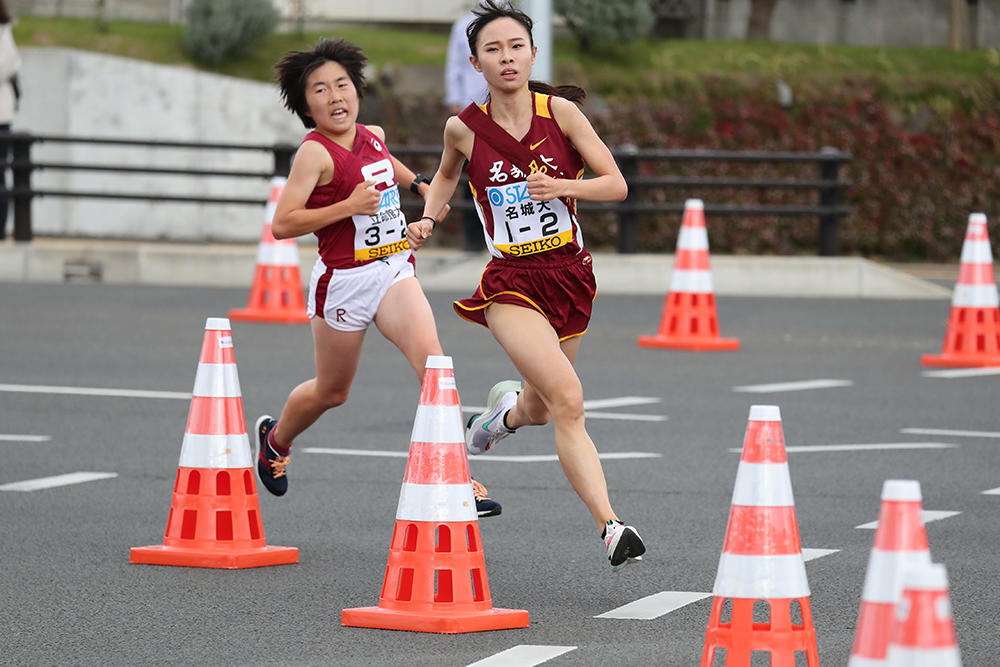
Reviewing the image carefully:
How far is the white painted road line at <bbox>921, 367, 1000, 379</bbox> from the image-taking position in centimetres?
1339

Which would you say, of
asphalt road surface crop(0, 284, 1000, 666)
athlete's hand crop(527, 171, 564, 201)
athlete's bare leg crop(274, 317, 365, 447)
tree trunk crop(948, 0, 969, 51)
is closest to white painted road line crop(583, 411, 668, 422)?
asphalt road surface crop(0, 284, 1000, 666)

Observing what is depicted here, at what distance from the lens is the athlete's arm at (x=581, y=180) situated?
6.88 m

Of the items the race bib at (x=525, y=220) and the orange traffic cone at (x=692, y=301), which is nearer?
the race bib at (x=525, y=220)

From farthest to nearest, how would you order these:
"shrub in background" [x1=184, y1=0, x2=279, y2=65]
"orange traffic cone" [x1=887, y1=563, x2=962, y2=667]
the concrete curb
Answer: "shrub in background" [x1=184, y1=0, x2=279, y2=65], the concrete curb, "orange traffic cone" [x1=887, y1=563, x2=962, y2=667]

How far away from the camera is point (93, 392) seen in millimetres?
12078

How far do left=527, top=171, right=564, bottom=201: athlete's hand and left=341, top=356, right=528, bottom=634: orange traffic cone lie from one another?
3.19ft

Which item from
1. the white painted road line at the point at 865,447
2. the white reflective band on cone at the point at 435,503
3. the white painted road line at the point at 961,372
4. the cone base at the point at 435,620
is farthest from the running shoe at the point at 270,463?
the white painted road line at the point at 961,372

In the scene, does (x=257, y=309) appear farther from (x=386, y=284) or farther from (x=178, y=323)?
(x=386, y=284)

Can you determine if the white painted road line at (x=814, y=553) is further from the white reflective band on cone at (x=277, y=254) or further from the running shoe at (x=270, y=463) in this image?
the white reflective band on cone at (x=277, y=254)

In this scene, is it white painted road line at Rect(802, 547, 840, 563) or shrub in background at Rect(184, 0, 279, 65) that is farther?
shrub in background at Rect(184, 0, 279, 65)

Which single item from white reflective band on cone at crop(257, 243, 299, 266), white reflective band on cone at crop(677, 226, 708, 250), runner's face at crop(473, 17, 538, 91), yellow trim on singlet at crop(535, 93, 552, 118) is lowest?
white reflective band on cone at crop(257, 243, 299, 266)

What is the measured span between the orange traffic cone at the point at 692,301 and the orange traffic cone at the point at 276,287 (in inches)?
120

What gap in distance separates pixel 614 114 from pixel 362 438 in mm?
15612

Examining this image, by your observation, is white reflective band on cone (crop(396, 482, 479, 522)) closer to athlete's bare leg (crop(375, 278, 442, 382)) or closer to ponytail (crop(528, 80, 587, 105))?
athlete's bare leg (crop(375, 278, 442, 382))
